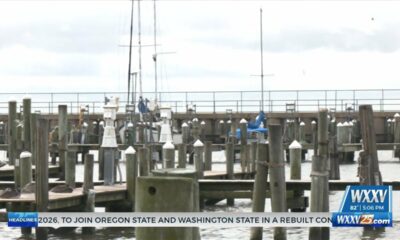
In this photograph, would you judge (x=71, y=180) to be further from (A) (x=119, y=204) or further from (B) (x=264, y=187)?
(B) (x=264, y=187)

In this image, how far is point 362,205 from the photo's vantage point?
1324cm

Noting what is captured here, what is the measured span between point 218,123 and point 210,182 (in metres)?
39.5

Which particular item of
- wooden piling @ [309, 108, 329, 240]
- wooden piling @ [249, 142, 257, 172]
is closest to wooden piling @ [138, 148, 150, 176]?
wooden piling @ [249, 142, 257, 172]

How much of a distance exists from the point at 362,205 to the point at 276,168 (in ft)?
12.2

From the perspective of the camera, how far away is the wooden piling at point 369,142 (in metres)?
17.5

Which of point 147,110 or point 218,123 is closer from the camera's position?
point 147,110

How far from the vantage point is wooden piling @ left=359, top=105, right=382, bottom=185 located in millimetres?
17531

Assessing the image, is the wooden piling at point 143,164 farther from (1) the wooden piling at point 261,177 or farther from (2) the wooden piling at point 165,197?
(2) the wooden piling at point 165,197

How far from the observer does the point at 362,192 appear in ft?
43.3

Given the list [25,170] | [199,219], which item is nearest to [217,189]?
[25,170]

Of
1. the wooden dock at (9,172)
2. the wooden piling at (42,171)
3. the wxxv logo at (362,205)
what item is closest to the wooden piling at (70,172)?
the wooden piling at (42,171)

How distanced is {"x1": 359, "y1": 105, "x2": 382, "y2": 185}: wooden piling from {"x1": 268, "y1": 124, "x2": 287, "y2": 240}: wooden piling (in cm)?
173

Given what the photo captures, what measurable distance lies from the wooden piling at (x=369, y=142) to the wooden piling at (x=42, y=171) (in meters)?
6.02

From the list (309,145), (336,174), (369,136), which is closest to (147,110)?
(309,145)
